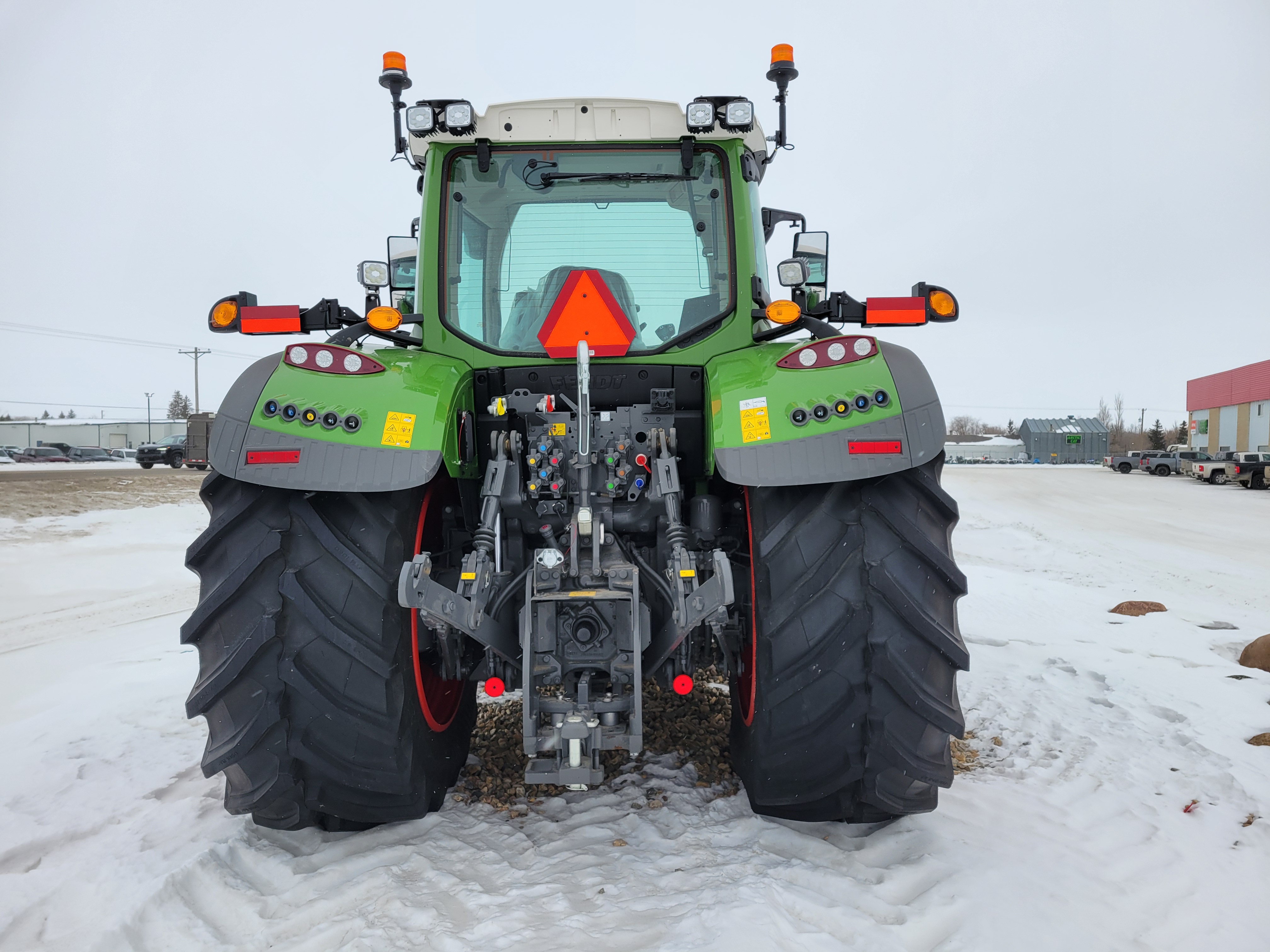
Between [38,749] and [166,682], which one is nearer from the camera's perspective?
[38,749]

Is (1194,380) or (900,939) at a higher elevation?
(1194,380)

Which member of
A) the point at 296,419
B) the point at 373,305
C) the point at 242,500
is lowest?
the point at 242,500

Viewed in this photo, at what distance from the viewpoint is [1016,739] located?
322 centimetres

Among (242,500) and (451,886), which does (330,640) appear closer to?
(242,500)

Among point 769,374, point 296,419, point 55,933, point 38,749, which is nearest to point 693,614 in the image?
point 769,374

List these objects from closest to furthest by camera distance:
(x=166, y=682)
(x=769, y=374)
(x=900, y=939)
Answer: (x=900, y=939)
(x=769, y=374)
(x=166, y=682)

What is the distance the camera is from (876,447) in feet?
6.57

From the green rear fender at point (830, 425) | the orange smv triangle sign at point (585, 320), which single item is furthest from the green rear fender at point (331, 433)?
the green rear fender at point (830, 425)

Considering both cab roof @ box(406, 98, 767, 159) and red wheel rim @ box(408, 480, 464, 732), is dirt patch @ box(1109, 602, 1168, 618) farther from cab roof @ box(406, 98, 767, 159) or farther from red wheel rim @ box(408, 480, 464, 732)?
red wheel rim @ box(408, 480, 464, 732)

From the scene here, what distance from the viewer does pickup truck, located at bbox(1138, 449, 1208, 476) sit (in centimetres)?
2666

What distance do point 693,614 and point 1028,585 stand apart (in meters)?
5.89

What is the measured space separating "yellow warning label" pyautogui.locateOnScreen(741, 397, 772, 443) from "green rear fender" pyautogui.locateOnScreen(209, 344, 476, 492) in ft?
2.78

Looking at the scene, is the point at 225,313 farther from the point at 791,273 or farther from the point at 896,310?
the point at 896,310

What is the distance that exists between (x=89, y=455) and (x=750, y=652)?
45.0 meters
